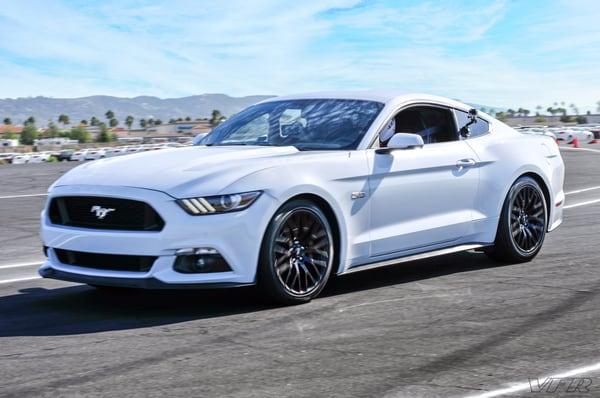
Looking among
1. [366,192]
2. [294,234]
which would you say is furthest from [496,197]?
[294,234]

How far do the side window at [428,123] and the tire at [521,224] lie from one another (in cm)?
85

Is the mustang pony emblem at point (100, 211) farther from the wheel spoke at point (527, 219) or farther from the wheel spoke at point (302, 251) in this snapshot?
the wheel spoke at point (527, 219)

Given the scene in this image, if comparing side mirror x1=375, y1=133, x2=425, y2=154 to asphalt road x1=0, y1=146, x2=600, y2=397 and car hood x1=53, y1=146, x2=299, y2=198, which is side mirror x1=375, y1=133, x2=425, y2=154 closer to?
car hood x1=53, y1=146, x2=299, y2=198

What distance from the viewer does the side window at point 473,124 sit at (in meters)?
7.76

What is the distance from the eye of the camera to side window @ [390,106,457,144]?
7.26 m

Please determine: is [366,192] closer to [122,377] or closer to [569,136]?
[122,377]

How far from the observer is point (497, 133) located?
8070mm

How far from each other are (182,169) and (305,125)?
4.70 feet

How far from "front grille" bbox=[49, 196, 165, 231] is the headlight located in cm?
21

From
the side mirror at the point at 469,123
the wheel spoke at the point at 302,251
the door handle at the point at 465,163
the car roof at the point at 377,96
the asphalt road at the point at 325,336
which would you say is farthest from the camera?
the side mirror at the point at 469,123

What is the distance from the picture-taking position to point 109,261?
5730 millimetres

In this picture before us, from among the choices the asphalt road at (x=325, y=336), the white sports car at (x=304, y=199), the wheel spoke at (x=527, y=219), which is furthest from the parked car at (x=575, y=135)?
the asphalt road at (x=325, y=336)

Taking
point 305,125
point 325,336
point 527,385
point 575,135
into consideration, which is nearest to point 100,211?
point 325,336

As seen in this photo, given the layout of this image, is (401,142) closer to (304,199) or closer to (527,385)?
(304,199)
